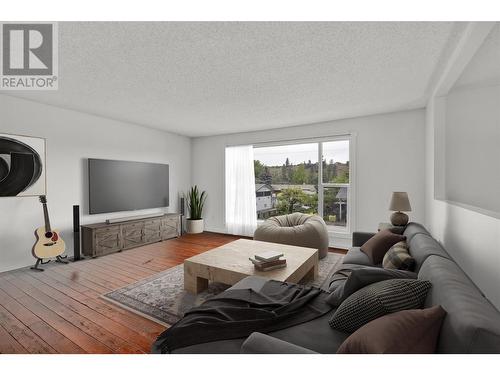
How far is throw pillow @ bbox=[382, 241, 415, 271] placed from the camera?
186 centimetres

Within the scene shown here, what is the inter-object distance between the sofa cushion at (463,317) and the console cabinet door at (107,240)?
424 cm

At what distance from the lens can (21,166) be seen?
11.1 feet

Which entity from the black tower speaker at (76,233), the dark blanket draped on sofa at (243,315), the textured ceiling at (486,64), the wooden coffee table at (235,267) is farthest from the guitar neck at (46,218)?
the textured ceiling at (486,64)

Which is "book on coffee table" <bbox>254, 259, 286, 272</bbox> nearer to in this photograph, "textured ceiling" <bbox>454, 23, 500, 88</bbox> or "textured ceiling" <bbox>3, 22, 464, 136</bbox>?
"textured ceiling" <bbox>3, 22, 464, 136</bbox>

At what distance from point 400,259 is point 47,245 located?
431 centimetres

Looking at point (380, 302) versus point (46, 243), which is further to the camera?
point (46, 243)

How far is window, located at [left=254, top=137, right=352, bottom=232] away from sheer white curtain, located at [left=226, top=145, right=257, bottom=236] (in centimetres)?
20

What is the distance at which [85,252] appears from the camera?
3990 millimetres

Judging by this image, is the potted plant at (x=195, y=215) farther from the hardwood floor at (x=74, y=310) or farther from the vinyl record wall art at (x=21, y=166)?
the vinyl record wall art at (x=21, y=166)

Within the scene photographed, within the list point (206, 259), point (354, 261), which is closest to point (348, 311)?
point (354, 261)

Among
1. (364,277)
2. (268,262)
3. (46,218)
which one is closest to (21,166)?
(46,218)

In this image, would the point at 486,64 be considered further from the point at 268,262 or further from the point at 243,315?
the point at 243,315
